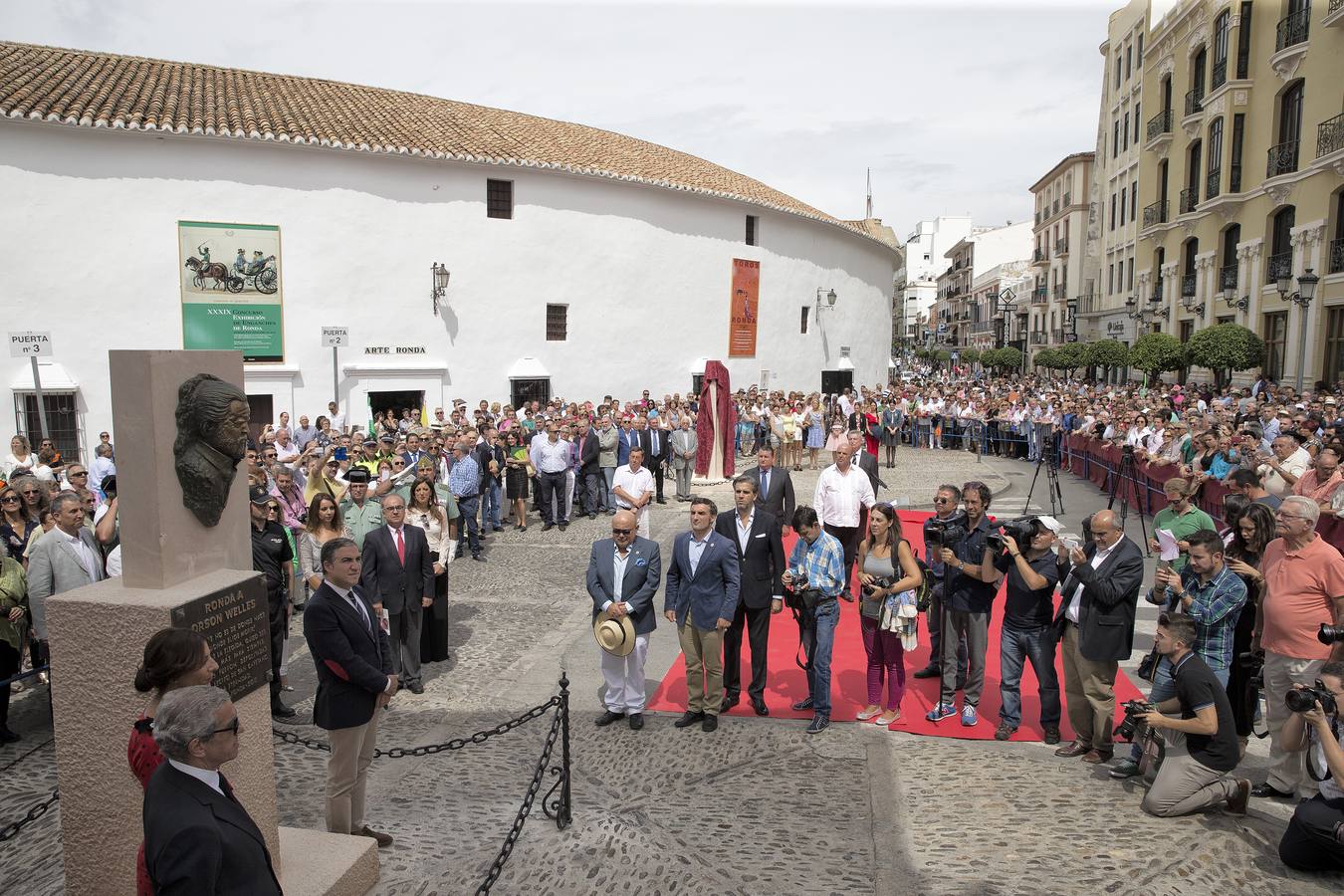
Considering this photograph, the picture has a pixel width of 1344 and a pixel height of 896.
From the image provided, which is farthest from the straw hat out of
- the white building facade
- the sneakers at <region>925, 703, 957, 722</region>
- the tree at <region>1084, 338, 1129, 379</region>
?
the tree at <region>1084, 338, 1129, 379</region>

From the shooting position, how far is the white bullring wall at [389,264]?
18375mm

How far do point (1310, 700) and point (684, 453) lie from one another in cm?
1220

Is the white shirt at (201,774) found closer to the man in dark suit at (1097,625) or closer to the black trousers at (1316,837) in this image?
the black trousers at (1316,837)

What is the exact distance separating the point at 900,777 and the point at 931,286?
115 meters

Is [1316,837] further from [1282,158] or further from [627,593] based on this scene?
[1282,158]

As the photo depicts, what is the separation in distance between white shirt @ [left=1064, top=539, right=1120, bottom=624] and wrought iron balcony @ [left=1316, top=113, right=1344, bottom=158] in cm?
2188

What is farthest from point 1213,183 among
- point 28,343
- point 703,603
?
point 28,343

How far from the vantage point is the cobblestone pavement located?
4.63m

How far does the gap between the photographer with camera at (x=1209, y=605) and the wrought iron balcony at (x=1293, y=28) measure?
24917 mm

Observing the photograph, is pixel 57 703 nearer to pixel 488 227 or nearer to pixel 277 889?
pixel 277 889

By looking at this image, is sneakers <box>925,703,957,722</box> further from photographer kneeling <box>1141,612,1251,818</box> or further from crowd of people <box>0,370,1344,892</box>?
photographer kneeling <box>1141,612,1251,818</box>

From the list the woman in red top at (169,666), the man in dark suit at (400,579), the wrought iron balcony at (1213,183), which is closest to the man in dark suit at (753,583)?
the man in dark suit at (400,579)

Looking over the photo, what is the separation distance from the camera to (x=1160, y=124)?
109ft

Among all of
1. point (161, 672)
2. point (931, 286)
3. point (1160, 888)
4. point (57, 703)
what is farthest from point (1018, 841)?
point (931, 286)
